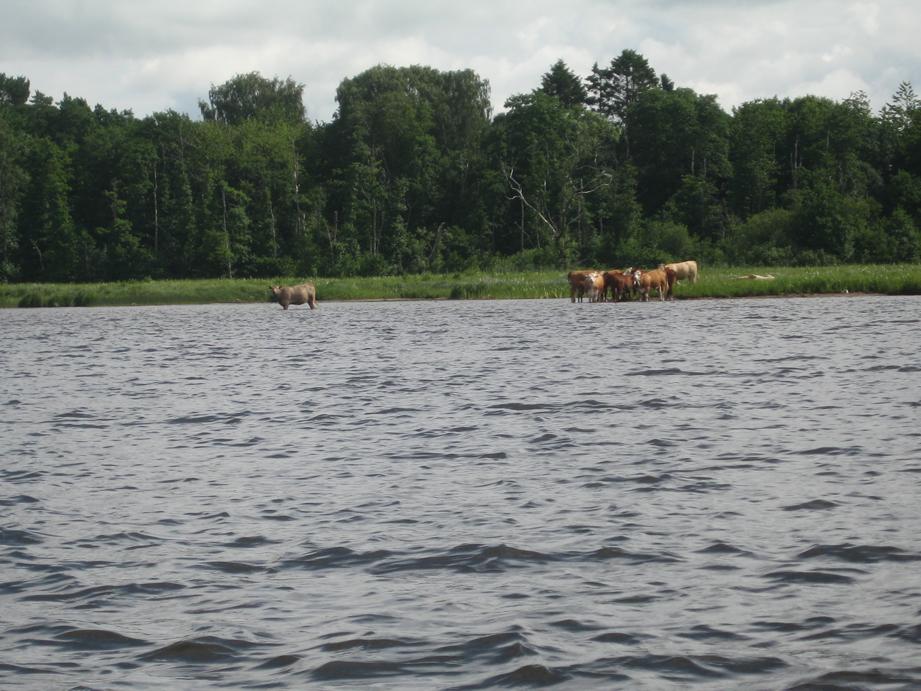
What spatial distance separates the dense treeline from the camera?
90.2 m

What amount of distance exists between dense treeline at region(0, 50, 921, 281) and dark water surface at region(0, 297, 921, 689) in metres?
64.3

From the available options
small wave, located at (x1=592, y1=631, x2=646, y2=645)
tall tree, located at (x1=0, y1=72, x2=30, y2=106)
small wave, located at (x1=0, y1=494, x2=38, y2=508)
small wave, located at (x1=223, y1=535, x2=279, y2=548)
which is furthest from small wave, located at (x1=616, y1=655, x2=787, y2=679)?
tall tree, located at (x1=0, y1=72, x2=30, y2=106)

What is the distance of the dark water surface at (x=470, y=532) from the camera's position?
7.07 metres

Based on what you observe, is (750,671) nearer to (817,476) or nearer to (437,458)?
(817,476)

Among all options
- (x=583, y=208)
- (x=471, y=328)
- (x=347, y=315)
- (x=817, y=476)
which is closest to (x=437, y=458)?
(x=817, y=476)

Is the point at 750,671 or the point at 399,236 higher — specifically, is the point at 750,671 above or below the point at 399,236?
below

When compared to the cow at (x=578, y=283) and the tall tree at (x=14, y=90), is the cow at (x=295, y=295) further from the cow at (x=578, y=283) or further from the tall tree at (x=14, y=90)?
→ the tall tree at (x=14, y=90)

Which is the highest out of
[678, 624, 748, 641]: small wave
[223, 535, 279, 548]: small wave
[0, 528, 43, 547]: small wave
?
[0, 528, 43, 547]: small wave

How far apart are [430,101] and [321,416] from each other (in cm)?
9979

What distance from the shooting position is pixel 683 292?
186 ft

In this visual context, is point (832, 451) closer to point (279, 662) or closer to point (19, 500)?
point (279, 662)

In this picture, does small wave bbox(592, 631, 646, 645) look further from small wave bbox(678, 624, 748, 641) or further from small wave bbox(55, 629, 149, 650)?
small wave bbox(55, 629, 149, 650)

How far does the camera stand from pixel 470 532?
33.1 feet

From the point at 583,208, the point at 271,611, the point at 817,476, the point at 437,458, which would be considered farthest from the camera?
the point at 583,208
